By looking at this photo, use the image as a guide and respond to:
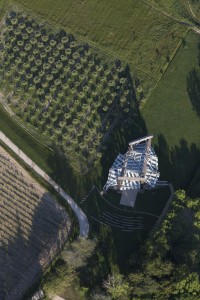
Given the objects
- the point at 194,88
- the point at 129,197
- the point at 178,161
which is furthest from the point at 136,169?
the point at 194,88

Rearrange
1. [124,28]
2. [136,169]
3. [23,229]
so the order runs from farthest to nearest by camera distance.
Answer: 1. [124,28]
2. [23,229]
3. [136,169]

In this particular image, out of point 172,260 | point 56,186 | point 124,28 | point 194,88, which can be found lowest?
point 56,186

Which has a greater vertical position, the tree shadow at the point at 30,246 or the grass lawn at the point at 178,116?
the grass lawn at the point at 178,116

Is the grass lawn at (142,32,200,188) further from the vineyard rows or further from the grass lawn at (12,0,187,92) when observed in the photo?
the vineyard rows

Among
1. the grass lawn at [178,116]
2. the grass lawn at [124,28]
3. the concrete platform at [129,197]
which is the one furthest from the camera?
the grass lawn at [124,28]

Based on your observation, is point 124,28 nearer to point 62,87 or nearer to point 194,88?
point 62,87

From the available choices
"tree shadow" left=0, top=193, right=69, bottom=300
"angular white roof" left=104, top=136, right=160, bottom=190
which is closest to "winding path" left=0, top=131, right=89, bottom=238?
"tree shadow" left=0, top=193, right=69, bottom=300

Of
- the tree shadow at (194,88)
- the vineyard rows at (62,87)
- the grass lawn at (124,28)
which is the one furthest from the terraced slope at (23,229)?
the tree shadow at (194,88)

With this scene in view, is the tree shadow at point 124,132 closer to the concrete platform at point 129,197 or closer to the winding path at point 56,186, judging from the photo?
the concrete platform at point 129,197
